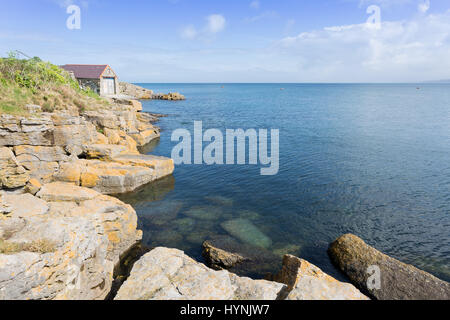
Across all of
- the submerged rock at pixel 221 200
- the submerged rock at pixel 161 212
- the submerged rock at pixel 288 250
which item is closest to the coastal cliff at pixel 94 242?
the submerged rock at pixel 288 250

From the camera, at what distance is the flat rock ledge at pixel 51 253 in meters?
8.23

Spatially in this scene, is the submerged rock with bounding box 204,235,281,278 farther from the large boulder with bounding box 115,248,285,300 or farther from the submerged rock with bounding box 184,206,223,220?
the large boulder with bounding box 115,248,285,300

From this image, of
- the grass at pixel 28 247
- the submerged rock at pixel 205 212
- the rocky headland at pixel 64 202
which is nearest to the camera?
the grass at pixel 28 247

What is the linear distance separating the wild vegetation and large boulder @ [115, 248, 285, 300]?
18757 millimetres

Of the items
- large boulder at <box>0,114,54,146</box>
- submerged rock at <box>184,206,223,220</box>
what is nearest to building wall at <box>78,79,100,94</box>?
large boulder at <box>0,114,54,146</box>

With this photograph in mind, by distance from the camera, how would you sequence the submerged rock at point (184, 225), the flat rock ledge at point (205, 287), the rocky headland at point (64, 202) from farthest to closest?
1. the submerged rock at point (184, 225)
2. the rocky headland at point (64, 202)
3. the flat rock ledge at point (205, 287)

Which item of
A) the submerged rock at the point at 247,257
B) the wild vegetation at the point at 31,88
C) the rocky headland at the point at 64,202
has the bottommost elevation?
the submerged rock at the point at 247,257

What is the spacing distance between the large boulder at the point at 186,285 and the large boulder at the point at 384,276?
6422 mm

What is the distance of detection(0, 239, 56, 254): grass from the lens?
27.8ft

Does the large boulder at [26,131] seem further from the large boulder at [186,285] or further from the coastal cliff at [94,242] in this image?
the large boulder at [186,285]

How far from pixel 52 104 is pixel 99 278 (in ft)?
69.5

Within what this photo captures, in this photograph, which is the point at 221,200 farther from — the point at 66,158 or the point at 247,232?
the point at 66,158
